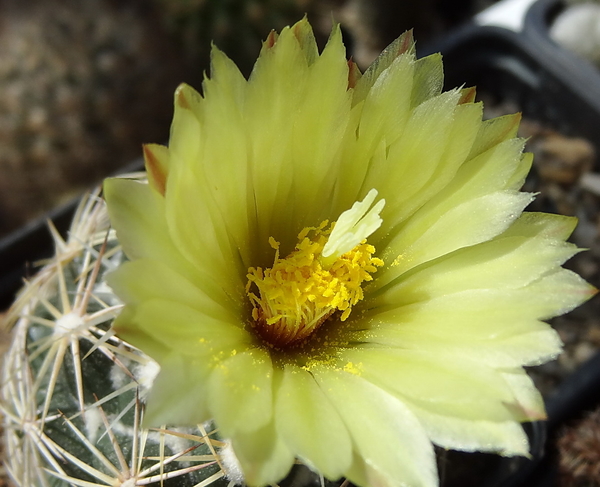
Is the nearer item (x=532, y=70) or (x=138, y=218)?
(x=138, y=218)

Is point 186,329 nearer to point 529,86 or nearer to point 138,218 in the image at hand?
point 138,218

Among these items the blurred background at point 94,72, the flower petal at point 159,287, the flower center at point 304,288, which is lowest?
the blurred background at point 94,72

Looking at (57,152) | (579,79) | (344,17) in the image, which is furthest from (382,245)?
(344,17)

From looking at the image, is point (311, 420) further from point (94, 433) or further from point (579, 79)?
point (579, 79)

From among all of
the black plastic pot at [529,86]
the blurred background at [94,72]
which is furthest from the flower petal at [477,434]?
the blurred background at [94,72]

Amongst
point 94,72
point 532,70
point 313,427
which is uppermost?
point 532,70

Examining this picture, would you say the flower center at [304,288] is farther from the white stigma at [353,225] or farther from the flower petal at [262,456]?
the flower petal at [262,456]

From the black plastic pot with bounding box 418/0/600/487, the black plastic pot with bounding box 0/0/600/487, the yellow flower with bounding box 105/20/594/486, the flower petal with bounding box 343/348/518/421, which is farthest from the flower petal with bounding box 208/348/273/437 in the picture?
the black plastic pot with bounding box 418/0/600/487

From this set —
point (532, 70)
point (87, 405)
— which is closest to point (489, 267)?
point (87, 405)
